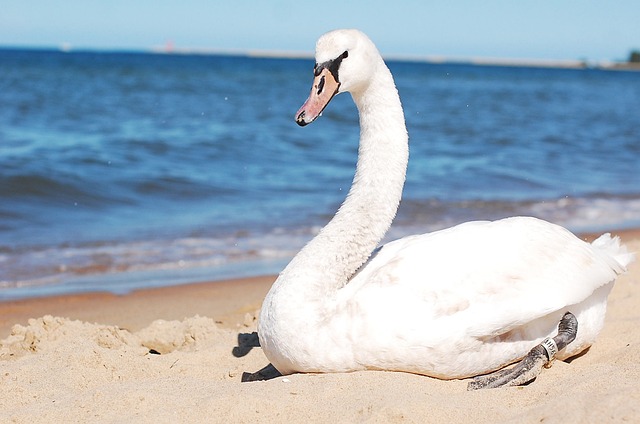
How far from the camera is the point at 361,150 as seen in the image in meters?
4.09

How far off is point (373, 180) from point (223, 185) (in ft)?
25.8

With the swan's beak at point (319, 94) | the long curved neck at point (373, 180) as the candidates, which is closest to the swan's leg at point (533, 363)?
the long curved neck at point (373, 180)

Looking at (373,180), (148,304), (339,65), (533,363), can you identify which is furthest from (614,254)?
(148,304)

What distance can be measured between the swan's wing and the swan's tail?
240 mm

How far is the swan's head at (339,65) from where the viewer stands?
3783mm

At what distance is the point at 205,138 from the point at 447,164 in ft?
16.1

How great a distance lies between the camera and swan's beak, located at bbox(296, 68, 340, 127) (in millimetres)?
3715

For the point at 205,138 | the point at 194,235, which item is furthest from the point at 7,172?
the point at 205,138

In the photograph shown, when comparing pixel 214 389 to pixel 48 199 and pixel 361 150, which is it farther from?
pixel 48 199

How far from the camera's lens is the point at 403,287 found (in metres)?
3.63

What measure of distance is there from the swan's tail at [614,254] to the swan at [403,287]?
11 centimetres

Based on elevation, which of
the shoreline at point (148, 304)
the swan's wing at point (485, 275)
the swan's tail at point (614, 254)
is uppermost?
the swan's wing at point (485, 275)

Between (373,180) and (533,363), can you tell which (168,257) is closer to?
(373,180)

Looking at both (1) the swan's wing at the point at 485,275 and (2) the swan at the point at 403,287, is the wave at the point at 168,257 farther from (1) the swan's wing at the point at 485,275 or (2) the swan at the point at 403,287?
(1) the swan's wing at the point at 485,275
